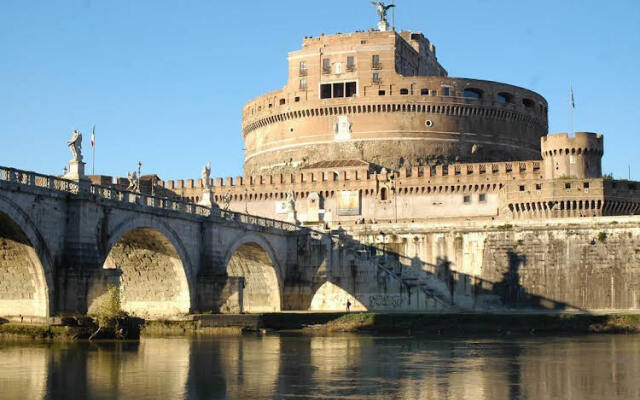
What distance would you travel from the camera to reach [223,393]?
72.3 ft

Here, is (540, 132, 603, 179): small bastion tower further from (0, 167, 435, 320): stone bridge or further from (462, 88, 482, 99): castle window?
(462, 88, 482, 99): castle window

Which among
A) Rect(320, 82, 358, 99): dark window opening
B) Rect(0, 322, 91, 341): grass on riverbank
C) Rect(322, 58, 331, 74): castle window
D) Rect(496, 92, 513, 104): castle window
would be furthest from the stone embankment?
Rect(496, 92, 513, 104): castle window

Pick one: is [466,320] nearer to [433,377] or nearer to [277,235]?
[277,235]

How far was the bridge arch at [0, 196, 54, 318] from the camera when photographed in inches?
1330

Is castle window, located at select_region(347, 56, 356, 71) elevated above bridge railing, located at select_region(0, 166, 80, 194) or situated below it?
above

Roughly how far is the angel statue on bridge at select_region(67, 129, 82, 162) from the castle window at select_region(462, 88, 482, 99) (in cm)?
4888

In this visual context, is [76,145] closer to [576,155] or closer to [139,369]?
[139,369]

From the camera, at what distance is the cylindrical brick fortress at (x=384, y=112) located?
79.2 meters

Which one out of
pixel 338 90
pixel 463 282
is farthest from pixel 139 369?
pixel 338 90

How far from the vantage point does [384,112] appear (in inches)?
3123

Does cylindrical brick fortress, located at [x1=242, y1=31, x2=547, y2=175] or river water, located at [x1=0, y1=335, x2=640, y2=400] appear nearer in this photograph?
river water, located at [x1=0, y1=335, x2=640, y2=400]

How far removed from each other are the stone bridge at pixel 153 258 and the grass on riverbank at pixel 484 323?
6.24 meters

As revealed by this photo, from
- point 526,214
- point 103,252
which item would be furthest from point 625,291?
point 103,252

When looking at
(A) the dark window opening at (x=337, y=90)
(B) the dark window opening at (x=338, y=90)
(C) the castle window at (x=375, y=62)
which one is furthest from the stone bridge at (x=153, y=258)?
(C) the castle window at (x=375, y=62)
